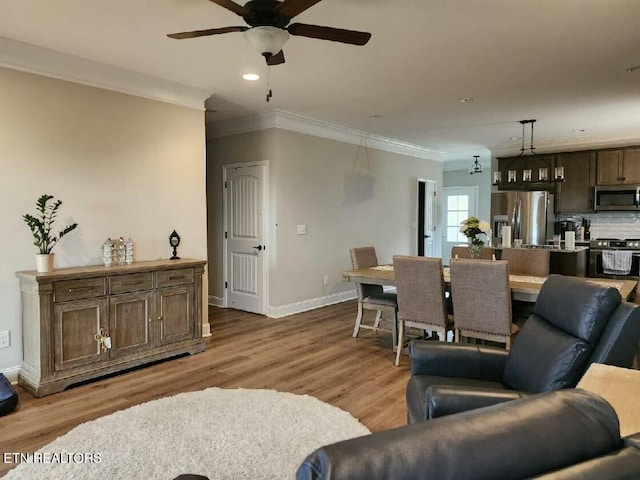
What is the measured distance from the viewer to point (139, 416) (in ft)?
9.15

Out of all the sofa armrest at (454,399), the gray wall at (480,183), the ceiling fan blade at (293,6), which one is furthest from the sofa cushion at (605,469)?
the gray wall at (480,183)

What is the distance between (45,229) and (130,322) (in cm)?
102

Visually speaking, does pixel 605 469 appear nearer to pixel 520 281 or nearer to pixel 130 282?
pixel 520 281

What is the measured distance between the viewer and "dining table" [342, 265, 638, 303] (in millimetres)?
3357

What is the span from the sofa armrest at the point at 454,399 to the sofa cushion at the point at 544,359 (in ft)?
0.99

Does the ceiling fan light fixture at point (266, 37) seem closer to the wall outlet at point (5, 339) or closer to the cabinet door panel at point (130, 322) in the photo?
the cabinet door panel at point (130, 322)

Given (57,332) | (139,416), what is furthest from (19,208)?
(139,416)

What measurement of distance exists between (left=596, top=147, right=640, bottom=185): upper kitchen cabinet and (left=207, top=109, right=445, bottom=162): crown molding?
3272 millimetres

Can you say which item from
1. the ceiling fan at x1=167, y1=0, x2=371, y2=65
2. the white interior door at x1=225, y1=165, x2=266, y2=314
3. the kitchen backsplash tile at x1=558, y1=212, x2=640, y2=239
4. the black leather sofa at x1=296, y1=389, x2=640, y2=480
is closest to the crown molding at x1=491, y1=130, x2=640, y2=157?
the kitchen backsplash tile at x1=558, y1=212, x2=640, y2=239

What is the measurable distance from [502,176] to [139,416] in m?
6.79

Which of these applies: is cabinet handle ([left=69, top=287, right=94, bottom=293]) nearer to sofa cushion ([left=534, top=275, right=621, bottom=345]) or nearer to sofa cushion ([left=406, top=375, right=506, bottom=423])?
sofa cushion ([left=406, top=375, right=506, bottom=423])

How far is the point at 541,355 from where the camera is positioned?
2.10 metres

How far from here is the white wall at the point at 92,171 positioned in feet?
11.0

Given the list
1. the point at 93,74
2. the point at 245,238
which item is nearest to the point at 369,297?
the point at 245,238
